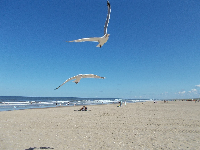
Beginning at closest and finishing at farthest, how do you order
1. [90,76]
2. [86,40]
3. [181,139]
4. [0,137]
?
1. [86,40]
2. [90,76]
3. [181,139]
4. [0,137]

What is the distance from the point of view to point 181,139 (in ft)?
31.0

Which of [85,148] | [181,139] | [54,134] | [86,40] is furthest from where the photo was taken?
[54,134]

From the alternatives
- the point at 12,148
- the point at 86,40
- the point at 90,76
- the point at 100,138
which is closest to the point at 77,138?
the point at 100,138

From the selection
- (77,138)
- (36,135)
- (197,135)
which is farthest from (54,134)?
(197,135)

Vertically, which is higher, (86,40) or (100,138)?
(86,40)

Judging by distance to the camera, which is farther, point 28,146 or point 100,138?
point 100,138

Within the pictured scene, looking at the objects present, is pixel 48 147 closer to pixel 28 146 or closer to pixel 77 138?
pixel 28 146

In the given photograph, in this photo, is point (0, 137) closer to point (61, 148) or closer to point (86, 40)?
point (61, 148)

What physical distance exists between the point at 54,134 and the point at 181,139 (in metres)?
7.83

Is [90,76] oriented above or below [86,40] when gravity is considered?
below

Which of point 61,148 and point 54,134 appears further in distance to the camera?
point 54,134

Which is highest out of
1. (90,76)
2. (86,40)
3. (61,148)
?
(86,40)

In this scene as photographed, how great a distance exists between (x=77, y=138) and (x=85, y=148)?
6.06 feet

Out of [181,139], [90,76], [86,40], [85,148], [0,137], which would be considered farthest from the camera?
[0,137]
